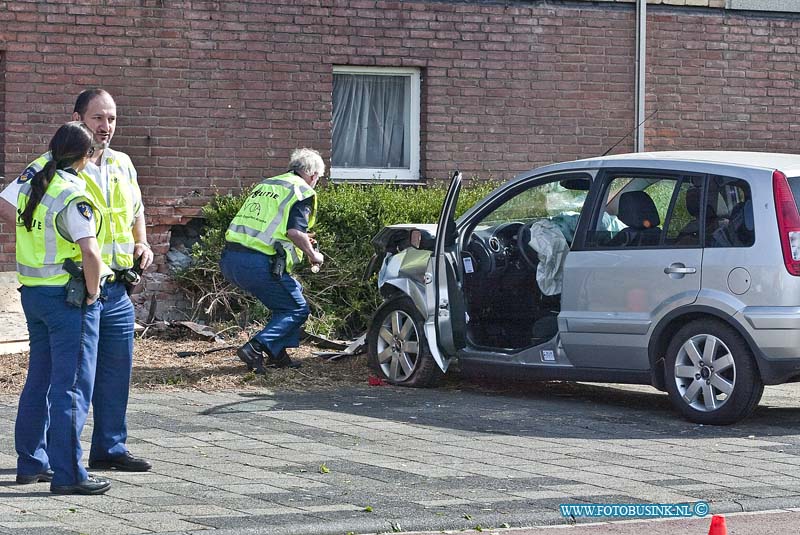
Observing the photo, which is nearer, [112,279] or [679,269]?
[112,279]

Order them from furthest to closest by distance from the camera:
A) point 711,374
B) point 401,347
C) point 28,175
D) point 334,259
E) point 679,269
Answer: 1. point 334,259
2. point 401,347
3. point 679,269
4. point 711,374
5. point 28,175

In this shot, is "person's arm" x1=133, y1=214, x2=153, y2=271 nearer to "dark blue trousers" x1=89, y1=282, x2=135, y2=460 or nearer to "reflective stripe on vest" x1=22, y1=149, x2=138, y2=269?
"reflective stripe on vest" x1=22, y1=149, x2=138, y2=269

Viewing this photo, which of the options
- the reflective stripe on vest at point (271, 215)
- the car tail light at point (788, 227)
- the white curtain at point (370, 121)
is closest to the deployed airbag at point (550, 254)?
the car tail light at point (788, 227)

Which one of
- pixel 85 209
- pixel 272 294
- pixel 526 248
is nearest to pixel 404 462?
pixel 85 209

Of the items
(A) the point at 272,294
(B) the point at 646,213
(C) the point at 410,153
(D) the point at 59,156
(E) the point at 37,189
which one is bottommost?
(A) the point at 272,294

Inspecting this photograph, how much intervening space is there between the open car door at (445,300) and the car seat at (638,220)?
1179 mm

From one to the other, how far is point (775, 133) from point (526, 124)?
2884mm

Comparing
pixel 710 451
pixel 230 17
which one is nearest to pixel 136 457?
pixel 710 451

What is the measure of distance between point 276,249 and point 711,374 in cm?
351

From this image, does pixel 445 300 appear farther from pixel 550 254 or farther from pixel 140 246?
pixel 140 246

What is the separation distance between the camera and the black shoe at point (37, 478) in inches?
258

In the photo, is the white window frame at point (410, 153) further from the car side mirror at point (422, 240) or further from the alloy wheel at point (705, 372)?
the alloy wheel at point (705, 372)

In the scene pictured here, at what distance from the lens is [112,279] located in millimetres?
6656

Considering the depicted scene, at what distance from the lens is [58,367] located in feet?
20.9
